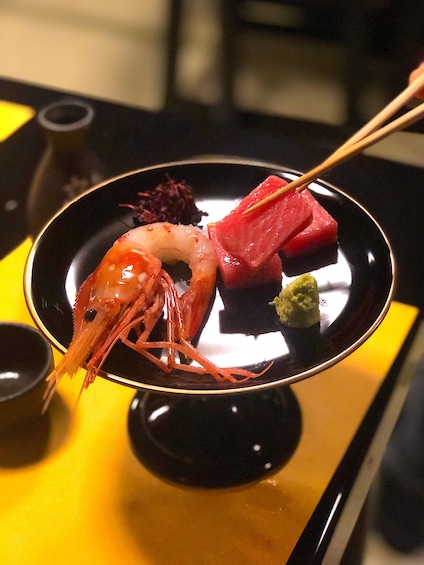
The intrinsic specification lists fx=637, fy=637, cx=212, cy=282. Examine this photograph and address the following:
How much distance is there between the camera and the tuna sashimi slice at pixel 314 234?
3.50ft

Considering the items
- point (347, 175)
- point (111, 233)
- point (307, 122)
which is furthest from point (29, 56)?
point (111, 233)

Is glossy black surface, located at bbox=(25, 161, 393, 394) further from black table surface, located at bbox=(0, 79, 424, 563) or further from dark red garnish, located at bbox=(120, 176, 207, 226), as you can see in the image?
black table surface, located at bbox=(0, 79, 424, 563)

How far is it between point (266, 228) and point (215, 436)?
1.37 ft

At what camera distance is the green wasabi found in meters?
0.94

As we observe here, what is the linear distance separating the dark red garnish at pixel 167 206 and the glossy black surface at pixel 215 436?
1.08 ft

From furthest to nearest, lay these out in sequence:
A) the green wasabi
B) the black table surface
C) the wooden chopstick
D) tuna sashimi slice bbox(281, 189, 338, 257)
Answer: the black table surface
tuna sashimi slice bbox(281, 189, 338, 257)
the green wasabi
the wooden chopstick

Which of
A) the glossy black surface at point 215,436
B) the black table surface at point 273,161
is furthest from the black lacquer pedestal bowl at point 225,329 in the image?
the black table surface at point 273,161

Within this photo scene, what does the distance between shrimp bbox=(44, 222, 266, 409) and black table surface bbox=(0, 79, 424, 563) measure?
41cm

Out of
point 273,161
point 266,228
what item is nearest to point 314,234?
point 266,228

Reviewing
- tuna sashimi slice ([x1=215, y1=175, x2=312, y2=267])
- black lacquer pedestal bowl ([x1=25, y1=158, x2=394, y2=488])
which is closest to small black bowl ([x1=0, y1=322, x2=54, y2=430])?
black lacquer pedestal bowl ([x1=25, y1=158, x2=394, y2=488])

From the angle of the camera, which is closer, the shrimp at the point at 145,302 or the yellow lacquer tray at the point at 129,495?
the shrimp at the point at 145,302

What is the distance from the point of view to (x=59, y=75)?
3.31 meters

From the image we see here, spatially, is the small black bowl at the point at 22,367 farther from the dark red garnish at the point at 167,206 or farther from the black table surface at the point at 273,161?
the black table surface at the point at 273,161

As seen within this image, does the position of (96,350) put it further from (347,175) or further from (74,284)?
(347,175)
